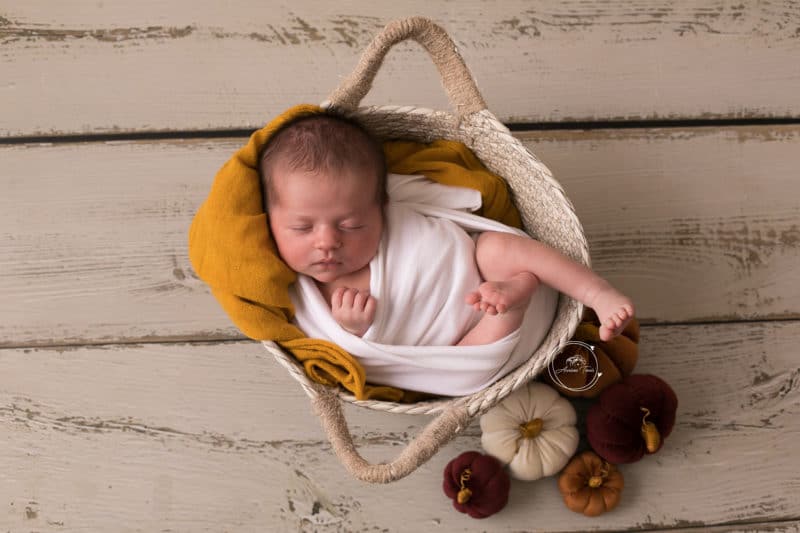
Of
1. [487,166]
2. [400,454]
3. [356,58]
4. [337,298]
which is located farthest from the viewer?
[356,58]

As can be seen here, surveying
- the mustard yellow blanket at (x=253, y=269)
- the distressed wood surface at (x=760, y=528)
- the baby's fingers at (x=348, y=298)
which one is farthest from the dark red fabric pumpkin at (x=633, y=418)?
the baby's fingers at (x=348, y=298)

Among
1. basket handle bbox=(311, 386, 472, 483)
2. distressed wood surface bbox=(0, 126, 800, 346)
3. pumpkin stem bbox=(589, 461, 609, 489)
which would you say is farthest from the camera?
distressed wood surface bbox=(0, 126, 800, 346)

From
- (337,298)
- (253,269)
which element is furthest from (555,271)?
(253,269)

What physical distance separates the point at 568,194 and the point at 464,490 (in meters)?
0.53

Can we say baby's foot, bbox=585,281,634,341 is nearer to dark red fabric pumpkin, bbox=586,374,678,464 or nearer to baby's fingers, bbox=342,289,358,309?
dark red fabric pumpkin, bbox=586,374,678,464

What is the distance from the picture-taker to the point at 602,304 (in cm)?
99

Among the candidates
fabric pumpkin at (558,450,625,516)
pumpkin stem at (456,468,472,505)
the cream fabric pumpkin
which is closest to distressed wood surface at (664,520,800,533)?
fabric pumpkin at (558,450,625,516)

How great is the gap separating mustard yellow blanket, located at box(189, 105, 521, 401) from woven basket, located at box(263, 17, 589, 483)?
31 mm

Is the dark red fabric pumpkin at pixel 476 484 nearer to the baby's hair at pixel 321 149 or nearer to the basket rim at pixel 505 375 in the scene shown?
the basket rim at pixel 505 375

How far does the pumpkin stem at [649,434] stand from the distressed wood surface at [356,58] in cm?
54

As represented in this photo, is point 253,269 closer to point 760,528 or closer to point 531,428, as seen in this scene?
point 531,428

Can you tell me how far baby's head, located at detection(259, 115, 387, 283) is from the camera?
1.01 meters

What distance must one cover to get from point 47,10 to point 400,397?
37.4 inches

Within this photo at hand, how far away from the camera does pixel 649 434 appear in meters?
1.10
